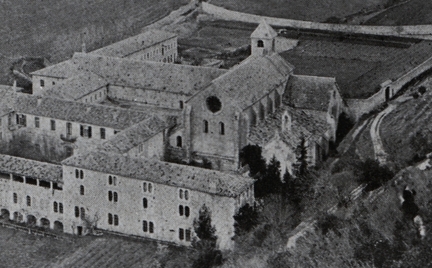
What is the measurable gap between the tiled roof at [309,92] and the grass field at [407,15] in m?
36.3

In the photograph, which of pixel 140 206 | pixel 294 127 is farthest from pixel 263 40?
pixel 140 206

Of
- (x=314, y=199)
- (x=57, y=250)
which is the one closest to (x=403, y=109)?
(x=314, y=199)

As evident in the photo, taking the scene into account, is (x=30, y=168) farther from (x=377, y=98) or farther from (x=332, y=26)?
(x=332, y=26)

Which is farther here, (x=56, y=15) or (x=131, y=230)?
(x=56, y=15)

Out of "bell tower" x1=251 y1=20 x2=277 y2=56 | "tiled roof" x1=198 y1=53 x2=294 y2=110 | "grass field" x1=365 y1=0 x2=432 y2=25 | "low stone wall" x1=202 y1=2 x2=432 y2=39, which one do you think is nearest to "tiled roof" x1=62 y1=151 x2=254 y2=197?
"tiled roof" x1=198 y1=53 x2=294 y2=110

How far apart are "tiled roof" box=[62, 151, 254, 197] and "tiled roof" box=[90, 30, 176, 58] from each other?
107 ft

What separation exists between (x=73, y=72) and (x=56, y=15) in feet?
138

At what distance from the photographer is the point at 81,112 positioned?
87.8 meters

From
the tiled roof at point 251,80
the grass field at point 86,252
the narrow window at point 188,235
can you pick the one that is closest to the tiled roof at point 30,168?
the grass field at point 86,252

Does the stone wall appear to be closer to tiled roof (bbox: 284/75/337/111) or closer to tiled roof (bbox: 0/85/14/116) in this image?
tiled roof (bbox: 0/85/14/116)

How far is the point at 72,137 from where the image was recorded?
87.8m

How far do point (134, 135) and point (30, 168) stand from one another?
9362 mm

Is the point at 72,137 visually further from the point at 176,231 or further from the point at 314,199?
the point at 314,199

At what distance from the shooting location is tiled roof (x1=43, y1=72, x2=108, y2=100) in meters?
91.9
